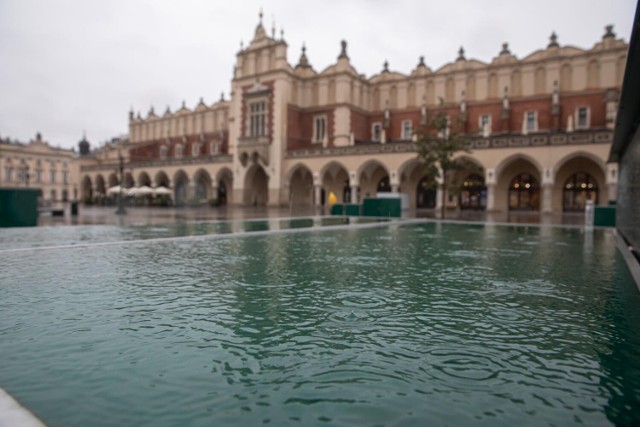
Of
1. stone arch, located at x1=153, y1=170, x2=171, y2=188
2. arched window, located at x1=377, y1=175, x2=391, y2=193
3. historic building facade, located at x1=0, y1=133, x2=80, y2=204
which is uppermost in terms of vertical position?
historic building facade, located at x1=0, y1=133, x2=80, y2=204

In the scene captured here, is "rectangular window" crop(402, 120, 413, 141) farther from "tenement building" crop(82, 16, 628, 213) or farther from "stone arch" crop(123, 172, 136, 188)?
"stone arch" crop(123, 172, 136, 188)

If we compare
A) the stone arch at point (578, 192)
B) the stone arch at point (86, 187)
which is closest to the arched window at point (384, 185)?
the stone arch at point (578, 192)

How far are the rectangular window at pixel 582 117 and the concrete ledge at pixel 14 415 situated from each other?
44.1 m

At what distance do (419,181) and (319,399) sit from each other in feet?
142

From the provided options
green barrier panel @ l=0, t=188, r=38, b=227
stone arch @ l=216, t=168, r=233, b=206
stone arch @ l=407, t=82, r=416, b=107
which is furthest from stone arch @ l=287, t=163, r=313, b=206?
green barrier panel @ l=0, t=188, r=38, b=227

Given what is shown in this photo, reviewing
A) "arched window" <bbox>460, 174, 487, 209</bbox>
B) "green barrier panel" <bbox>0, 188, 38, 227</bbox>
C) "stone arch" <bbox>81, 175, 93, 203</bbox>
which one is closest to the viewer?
"green barrier panel" <bbox>0, 188, 38, 227</bbox>

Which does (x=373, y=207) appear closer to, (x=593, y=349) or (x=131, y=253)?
(x=131, y=253)

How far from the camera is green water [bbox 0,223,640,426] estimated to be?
3.30 meters

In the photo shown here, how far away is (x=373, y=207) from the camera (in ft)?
102

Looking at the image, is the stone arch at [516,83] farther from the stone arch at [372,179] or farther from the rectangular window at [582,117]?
the stone arch at [372,179]

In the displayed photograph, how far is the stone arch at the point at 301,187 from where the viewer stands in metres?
49.3

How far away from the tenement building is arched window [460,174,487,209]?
0.10 meters

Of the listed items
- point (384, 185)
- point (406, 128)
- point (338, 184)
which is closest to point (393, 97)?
point (406, 128)

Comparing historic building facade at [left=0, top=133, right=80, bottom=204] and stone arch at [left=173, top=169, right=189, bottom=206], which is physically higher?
historic building facade at [left=0, top=133, right=80, bottom=204]
